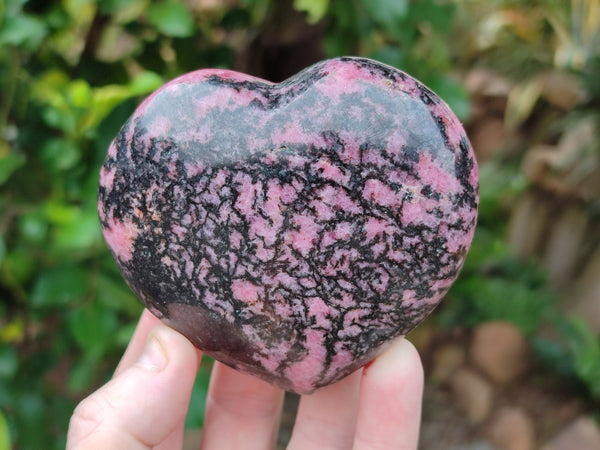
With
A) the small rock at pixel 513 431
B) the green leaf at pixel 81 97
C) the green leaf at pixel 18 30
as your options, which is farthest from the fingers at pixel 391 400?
the small rock at pixel 513 431

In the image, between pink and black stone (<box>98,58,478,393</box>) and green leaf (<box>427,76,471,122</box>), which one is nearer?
pink and black stone (<box>98,58,478,393</box>)

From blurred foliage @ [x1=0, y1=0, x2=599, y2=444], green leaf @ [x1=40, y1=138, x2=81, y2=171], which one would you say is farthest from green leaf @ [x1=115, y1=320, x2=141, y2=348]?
green leaf @ [x1=40, y1=138, x2=81, y2=171]

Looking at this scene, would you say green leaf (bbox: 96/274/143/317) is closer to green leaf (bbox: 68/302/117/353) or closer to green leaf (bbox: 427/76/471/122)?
green leaf (bbox: 68/302/117/353)

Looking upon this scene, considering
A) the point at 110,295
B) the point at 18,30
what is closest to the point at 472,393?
the point at 110,295

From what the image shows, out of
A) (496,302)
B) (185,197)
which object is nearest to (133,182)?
(185,197)

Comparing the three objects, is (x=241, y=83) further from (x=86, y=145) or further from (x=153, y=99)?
(x=86, y=145)

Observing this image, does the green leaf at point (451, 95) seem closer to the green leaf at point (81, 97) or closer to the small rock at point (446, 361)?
the green leaf at point (81, 97)

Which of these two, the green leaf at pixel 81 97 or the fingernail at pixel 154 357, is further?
the green leaf at pixel 81 97

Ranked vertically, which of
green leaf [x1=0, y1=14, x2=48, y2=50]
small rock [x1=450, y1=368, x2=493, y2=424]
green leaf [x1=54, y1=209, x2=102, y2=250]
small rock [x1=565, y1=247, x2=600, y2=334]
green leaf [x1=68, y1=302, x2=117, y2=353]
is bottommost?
small rock [x1=450, y1=368, x2=493, y2=424]
